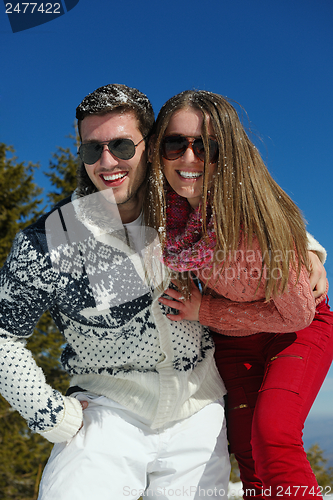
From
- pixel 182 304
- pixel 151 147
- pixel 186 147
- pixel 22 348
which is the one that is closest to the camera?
pixel 22 348

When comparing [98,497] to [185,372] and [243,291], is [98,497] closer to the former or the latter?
[185,372]

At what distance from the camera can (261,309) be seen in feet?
6.84

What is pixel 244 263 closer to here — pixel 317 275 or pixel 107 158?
pixel 317 275

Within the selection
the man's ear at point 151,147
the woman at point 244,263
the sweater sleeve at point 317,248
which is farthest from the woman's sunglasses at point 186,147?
the sweater sleeve at point 317,248


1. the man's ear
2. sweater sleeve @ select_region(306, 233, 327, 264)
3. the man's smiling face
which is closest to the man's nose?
the man's smiling face

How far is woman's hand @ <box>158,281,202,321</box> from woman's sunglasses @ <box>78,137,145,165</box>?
0.83 m

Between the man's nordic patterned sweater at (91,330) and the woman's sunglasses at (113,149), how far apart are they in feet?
1.14

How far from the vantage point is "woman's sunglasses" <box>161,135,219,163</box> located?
2039 millimetres

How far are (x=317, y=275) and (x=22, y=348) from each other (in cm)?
173

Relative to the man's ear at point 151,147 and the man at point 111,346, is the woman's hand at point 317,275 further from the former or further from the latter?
the man's ear at point 151,147

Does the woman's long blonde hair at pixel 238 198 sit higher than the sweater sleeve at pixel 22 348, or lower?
higher

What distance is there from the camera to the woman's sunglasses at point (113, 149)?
216cm

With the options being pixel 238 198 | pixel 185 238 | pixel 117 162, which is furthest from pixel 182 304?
pixel 117 162

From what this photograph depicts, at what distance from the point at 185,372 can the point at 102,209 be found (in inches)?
40.9
